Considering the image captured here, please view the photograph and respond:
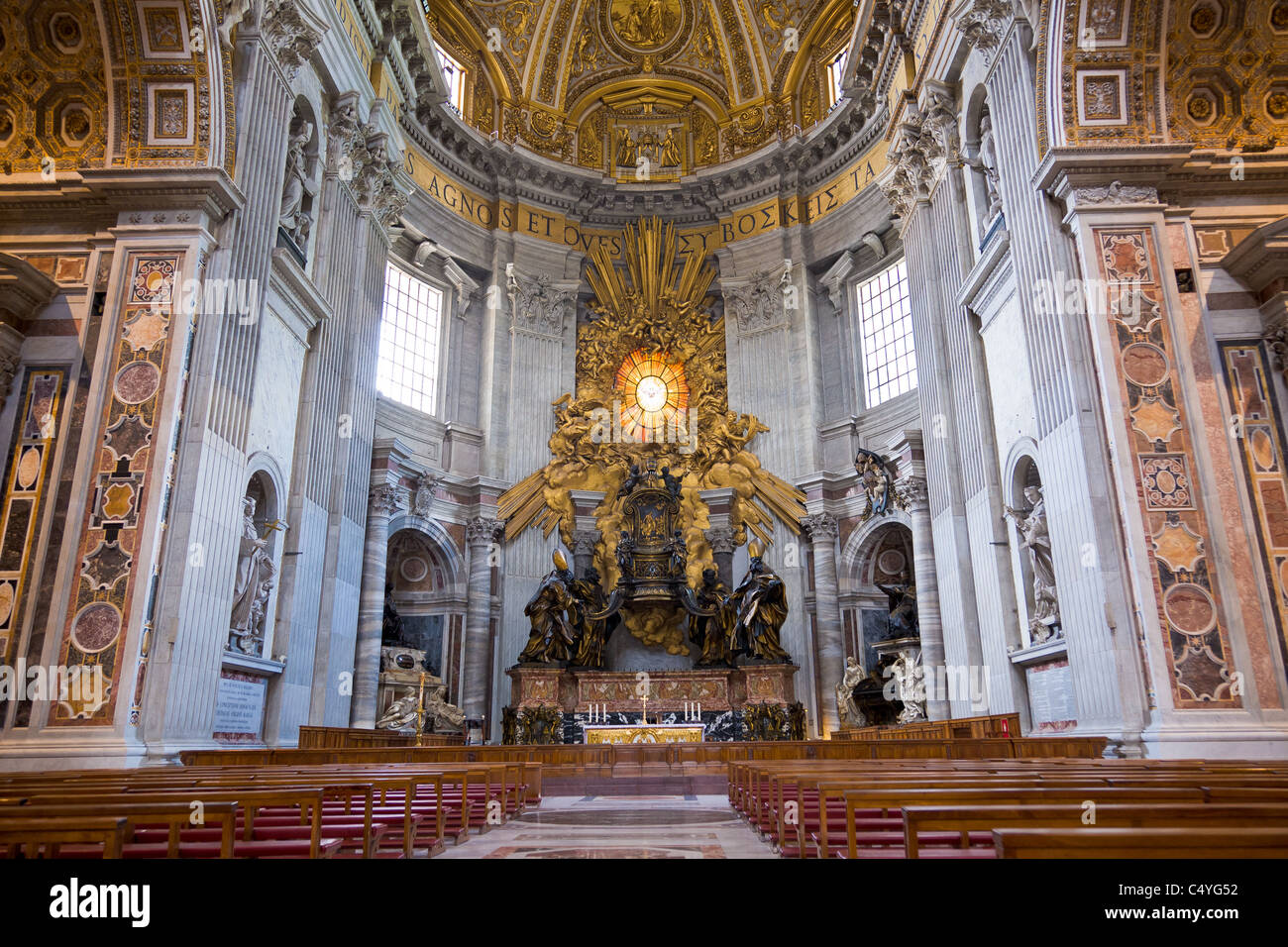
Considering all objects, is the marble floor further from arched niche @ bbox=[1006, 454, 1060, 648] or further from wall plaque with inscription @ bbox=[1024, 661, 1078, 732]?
arched niche @ bbox=[1006, 454, 1060, 648]

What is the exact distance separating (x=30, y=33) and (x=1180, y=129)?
12.7 m

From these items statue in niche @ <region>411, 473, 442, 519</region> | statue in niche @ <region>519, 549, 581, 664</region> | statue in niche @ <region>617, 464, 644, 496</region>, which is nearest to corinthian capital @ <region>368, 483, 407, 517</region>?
statue in niche @ <region>411, 473, 442, 519</region>

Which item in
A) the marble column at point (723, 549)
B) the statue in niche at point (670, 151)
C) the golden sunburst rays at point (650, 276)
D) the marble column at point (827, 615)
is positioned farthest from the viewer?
the statue in niche at point (670, 151)

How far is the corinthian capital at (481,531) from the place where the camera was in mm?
17359

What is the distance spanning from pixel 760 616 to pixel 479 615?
5.38 metres

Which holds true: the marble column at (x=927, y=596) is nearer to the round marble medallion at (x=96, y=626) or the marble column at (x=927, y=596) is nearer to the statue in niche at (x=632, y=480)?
the statue in niche at (x=632, y=480)

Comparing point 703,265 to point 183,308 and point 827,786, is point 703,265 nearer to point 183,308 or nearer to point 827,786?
point 183,308

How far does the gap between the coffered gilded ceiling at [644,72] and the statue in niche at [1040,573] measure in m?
13.1

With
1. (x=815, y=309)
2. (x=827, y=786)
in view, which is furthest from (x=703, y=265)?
(x=827, y=786)

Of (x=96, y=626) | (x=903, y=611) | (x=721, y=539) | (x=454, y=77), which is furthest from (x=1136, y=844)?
(x=454, y=77)

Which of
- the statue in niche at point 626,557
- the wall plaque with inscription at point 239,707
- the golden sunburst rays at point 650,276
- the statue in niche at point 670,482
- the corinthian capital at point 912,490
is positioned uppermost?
the golden sunburst rays at point 650,276

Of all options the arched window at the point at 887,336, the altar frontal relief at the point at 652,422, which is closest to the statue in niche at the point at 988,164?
the arched window at the point at 887,336

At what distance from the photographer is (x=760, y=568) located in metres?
16.5

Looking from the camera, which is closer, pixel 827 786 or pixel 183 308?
pixel 827 786
